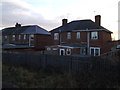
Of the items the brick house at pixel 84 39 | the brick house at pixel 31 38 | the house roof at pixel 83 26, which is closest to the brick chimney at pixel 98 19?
the brick house at pixel 84 39

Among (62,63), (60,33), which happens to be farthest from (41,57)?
(60,33)

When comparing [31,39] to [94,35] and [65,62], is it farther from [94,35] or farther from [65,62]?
[65,62]

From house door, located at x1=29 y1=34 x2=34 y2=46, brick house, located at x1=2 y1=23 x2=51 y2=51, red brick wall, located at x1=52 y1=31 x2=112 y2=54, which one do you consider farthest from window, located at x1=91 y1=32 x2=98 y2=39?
house door, located at x1=29 y1=34 x2=34 y2=46

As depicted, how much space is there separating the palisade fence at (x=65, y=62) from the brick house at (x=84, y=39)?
11288 millimetres

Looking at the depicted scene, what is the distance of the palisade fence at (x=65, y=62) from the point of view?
29.5ft

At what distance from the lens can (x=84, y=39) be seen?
2677 centimetres

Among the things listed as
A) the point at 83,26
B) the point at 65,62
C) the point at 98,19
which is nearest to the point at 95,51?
the point at 83,26

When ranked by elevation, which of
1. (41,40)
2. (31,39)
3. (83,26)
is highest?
(83,26)

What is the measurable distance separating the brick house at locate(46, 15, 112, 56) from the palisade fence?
11.3m

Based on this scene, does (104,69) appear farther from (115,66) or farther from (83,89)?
(83,89)

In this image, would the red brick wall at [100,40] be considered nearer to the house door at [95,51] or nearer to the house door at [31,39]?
the house door at [95,51]

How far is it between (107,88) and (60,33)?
77.6 ft

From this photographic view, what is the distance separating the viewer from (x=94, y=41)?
25484 millimetres

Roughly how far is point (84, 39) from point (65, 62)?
53.3 ft
